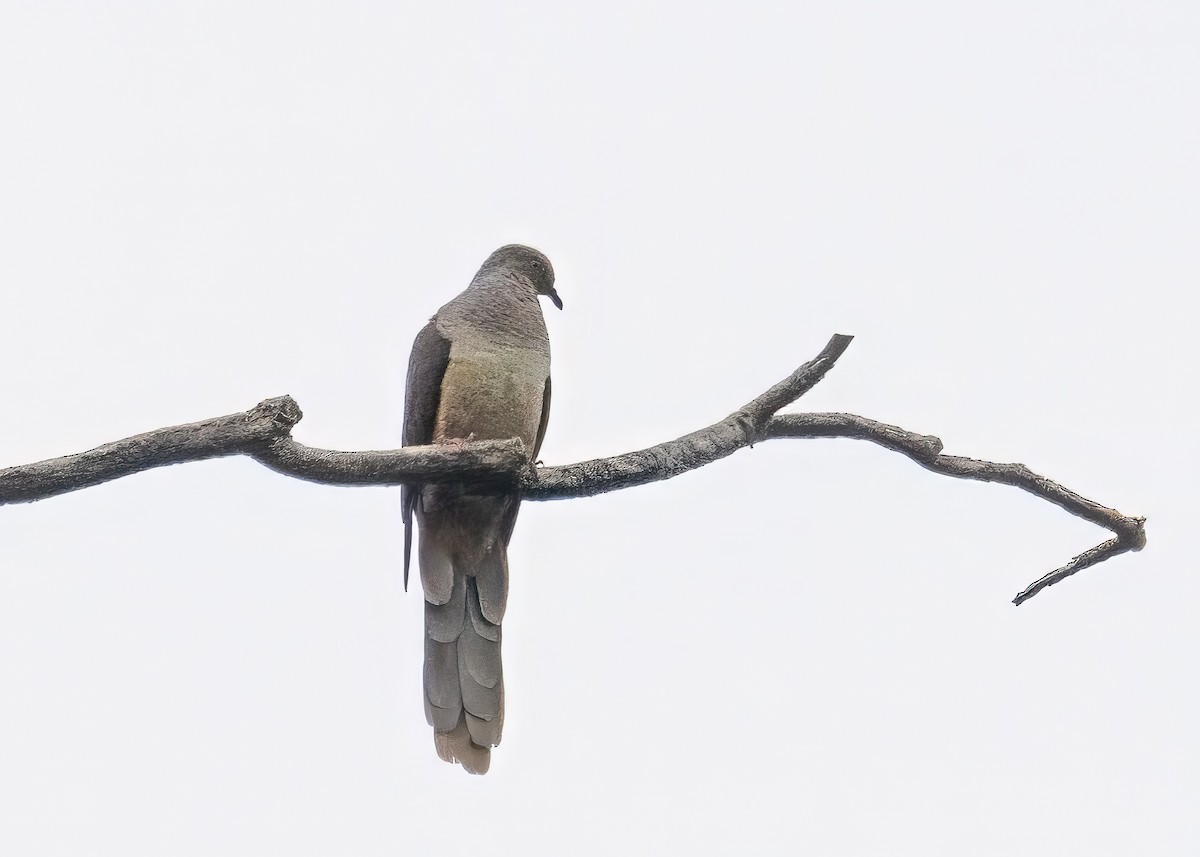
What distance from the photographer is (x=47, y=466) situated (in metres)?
3.06

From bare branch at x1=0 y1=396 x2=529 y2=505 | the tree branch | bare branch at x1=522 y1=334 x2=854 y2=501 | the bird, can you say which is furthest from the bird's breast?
bare branch at x1=0 y1=396 x2=529 y2=505

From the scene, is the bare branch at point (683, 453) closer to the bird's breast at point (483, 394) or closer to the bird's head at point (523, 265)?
the bird's breast at point (483, 394)

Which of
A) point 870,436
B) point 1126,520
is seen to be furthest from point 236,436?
point 1126,520

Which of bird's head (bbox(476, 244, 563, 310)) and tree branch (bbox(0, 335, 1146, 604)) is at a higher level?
bird's head (bbox(476, 244, 563, 310))

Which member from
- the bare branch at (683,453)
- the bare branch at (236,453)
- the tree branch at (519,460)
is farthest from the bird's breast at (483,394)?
the bare branch at (236,453)

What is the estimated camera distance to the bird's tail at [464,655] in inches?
174

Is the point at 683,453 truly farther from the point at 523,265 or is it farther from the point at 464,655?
the point at 523,265

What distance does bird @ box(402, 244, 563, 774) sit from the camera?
14.6ft

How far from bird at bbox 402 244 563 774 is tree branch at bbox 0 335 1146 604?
1.32ft

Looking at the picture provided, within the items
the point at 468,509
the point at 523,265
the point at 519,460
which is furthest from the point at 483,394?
the point at 523,265

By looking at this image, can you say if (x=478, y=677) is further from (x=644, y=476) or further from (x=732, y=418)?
(x=732, y=418)

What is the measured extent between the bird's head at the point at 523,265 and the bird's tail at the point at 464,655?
1.23 metres

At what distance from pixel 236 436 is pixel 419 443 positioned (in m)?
1.51

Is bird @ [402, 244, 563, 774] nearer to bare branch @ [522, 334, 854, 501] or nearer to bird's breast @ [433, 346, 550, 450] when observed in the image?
Answer: bird's breast @ [433, 346, 550, 450]
